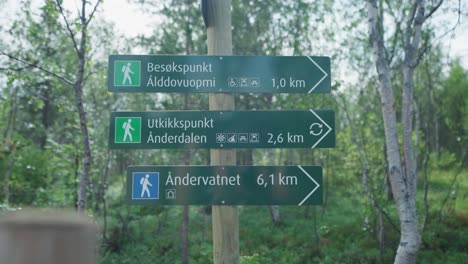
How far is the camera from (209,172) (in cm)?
309

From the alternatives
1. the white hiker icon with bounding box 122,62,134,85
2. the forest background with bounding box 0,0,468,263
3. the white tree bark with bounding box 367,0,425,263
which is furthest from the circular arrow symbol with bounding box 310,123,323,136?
the forest background with bounding box 0,0,468,263

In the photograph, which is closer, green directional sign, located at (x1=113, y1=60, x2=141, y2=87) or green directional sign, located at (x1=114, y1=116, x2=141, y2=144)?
green directional sign, located at (x1=114, y1=116, x2=141, y2=144)

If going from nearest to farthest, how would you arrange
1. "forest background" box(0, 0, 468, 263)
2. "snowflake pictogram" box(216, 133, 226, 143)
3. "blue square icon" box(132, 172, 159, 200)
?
"blue square icon" box(132, 172, 159, 200)
"snowflake pictogram" box(216, 133, 226, 143)
"forest background" box(0, 0, 468, 263)

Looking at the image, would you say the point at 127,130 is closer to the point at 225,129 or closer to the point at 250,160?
the point at 225,129

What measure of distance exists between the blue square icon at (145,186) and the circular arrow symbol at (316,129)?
1.31 meters

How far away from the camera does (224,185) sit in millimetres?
3066

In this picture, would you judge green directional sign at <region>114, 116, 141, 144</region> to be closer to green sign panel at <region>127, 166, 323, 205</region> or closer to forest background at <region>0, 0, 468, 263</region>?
green sign panel at <region>127, 166, 323, 205</region>

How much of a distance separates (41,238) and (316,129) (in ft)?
7.85

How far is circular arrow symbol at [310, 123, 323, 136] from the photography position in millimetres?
3168

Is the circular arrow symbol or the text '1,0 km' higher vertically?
the text '1,0 km'

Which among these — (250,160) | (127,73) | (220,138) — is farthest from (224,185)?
(250,160)

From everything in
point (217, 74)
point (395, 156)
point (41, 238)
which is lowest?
point (41, 238)

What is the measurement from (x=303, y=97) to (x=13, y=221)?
10.1 metres

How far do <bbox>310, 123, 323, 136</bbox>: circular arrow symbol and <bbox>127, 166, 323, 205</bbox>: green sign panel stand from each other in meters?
0.28
